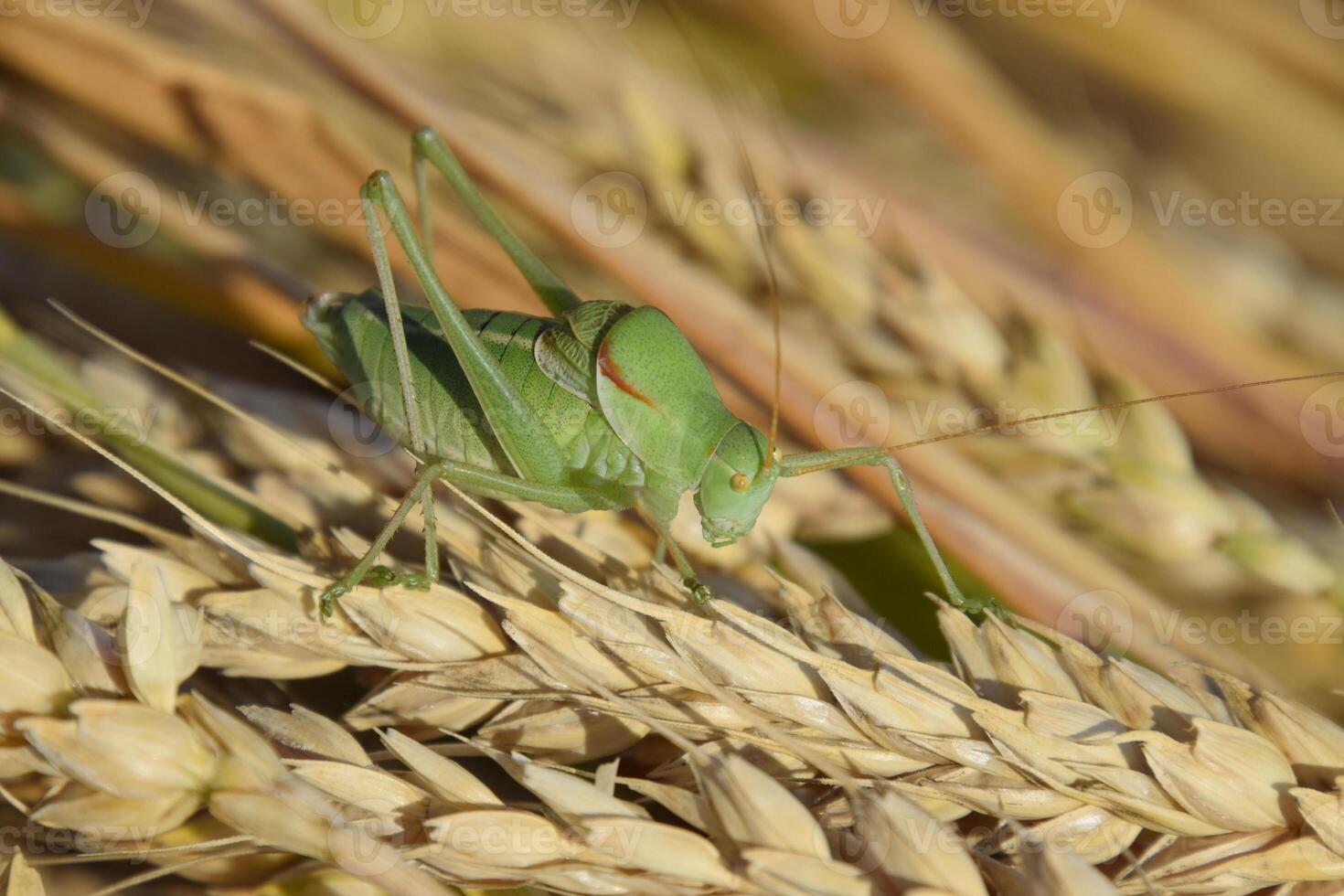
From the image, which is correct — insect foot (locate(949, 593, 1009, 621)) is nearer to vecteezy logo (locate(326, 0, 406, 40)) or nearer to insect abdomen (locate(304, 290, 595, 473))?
insect abdomen (locate(304, 290, 595, 473))

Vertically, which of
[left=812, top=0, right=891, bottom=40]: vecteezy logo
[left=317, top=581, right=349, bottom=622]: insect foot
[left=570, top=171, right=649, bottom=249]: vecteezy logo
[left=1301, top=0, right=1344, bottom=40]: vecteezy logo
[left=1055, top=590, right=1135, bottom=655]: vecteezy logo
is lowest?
[left=317, top=581, right=349, bottom=622]: insect foot

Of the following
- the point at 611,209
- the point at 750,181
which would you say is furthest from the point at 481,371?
the point at 750,181

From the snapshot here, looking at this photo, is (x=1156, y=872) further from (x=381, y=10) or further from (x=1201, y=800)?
(x=381, y=10)

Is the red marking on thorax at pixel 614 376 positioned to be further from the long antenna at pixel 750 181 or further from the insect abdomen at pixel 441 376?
the long antenna at pixel 750 181
